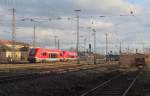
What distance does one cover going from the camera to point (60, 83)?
26.4 metres

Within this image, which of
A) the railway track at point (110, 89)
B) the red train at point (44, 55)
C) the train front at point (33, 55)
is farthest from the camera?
the red train at point (44, 55)

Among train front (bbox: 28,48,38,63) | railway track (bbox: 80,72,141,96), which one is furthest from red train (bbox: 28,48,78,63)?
railway track (bbox: 80,72,141,96)

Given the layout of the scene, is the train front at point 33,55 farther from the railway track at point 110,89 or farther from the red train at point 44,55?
the railway track at point 110,89

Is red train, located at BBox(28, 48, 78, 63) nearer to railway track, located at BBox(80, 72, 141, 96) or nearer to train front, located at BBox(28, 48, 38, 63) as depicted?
train front, located at BBox(28, 48, 38, 63)

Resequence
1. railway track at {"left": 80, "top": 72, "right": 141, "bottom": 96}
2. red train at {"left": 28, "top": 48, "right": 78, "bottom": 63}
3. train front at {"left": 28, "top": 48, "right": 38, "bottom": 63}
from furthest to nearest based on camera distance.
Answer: red train at {"left": 28, "top": 48, "right": 78, "bottom": 63}
train front at {"left": 28, "top": 48, "right": 38, "bottom": 63}
railway track at {"left": 80, "top": 72, "right": 141, "bottom": 96}

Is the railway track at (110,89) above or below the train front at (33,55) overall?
below

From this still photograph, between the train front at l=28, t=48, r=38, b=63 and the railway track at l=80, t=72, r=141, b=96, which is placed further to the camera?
the train front at l=28, t=48, r=38, b=63

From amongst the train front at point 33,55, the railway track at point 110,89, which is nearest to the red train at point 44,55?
the train front at point 33,55

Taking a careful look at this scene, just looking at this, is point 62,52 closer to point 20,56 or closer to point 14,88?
point 20,56

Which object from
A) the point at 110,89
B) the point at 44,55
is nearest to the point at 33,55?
the point at 44,55

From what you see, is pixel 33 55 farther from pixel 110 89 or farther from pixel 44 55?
pixel 110 89

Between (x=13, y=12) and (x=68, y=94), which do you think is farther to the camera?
(x=13, y=12)

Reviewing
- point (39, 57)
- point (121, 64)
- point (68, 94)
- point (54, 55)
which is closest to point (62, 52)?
point (54, 55)

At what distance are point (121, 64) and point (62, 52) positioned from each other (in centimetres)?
3306
